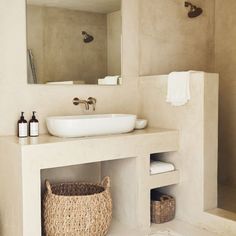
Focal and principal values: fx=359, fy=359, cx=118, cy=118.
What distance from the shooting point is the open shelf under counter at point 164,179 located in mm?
2922

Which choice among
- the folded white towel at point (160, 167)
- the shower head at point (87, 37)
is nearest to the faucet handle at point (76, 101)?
the shower head at point (87, 37)

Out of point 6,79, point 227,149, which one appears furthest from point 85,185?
point 227,149

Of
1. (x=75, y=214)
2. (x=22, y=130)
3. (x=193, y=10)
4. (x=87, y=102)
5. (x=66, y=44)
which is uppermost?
(x=193, y=10)

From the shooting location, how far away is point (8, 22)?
2756 millimetres

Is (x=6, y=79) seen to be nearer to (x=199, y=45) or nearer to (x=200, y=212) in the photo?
(x=200, y=212)

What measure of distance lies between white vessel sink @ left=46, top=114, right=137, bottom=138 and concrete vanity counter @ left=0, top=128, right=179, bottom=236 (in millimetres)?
64

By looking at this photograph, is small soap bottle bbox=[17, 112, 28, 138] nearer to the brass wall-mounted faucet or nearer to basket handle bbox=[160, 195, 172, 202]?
the brass wall-mounted faucet

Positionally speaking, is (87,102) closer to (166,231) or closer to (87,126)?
(87,126)

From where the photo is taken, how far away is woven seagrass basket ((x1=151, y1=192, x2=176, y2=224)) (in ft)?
9.88

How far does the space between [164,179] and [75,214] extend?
32.7 inches

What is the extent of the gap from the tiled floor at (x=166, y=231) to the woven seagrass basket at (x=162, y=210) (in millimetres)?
60

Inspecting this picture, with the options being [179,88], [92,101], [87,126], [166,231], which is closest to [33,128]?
[87,126]

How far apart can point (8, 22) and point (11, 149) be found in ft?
3.31

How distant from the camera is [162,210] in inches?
119
